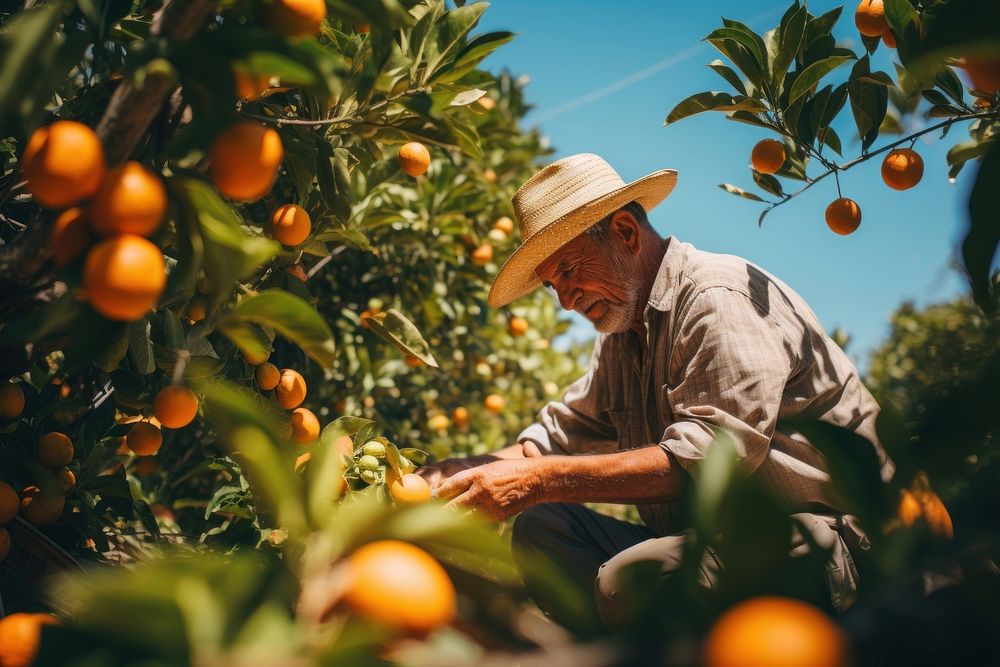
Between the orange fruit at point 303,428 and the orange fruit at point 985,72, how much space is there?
1.25 meters

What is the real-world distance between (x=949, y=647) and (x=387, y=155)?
86.9 inches

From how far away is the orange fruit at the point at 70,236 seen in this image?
74 centimetres

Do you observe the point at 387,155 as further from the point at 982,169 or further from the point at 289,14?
the point at 982,169

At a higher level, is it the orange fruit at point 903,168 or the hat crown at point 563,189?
the hat crown at point 563,189

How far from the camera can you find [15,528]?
129 centimetres

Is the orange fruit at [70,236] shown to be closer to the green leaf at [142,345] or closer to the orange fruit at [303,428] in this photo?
the green leaf at [142,345]

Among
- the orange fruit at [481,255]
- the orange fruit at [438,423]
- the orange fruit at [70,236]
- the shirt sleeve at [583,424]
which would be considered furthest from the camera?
the orange fruit at [438,423]

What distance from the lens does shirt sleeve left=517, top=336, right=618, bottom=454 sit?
2.26 metres

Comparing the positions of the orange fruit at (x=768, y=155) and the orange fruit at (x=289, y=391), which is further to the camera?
the orange fruit at (x=768, y=155)

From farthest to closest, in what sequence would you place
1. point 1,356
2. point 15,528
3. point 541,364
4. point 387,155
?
point 541,364 < point 387,155 < point 15,528 < point 1,356

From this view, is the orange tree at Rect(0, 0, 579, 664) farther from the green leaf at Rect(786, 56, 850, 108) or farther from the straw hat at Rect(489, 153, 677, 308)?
the green leaf at Rect(786, 56, 850, 108)

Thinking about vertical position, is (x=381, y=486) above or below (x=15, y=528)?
below

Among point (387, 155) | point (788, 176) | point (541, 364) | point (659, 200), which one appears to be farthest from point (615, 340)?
point (541, 364)

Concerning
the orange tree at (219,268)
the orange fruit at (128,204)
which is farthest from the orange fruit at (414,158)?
the orange fruit at (128,204)
